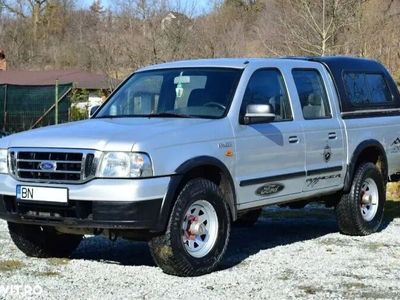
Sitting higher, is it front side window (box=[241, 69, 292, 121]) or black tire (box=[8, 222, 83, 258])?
front side window (box=[241, 69, 292, 121])

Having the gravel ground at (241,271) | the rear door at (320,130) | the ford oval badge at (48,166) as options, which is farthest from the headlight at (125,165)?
the rear door at (320,130)

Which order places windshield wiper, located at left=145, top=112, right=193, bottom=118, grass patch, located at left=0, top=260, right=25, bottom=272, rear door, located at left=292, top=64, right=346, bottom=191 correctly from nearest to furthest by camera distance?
grass patch, located at left=0, top=260, right=25, bottom=272
windshield wiper, located at left=145, top=112, right=193, bottom=118
rear door, located at left=292, top=64, right=346, bottom=191

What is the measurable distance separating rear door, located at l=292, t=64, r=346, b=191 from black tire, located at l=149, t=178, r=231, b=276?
1422mm

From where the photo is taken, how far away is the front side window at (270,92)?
7.12m

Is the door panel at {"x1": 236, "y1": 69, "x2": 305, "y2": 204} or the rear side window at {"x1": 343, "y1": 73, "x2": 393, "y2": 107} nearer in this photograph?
the door panel at {"x1": 236, "y1": 69, "x2": 305, "y2": 204}

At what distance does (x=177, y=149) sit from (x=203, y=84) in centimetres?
122

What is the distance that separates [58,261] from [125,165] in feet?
5.40

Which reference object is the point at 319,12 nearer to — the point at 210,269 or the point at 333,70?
the point at 333,70

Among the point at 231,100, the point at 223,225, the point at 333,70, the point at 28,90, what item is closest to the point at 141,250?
the point at 223,225

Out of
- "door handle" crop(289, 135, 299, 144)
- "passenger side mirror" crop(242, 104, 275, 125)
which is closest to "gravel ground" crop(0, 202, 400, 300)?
"door handle" crop(289, 135, 299, 144)

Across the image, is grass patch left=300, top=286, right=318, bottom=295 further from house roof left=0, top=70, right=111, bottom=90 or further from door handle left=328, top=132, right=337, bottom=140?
house roof left=0, top=70, right=111, bottom=90

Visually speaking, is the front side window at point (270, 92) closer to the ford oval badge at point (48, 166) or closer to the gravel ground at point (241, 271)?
the gravel ground at point (241, 271)

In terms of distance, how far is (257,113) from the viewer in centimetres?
669

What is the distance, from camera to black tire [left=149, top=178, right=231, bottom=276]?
6039 millimetres
